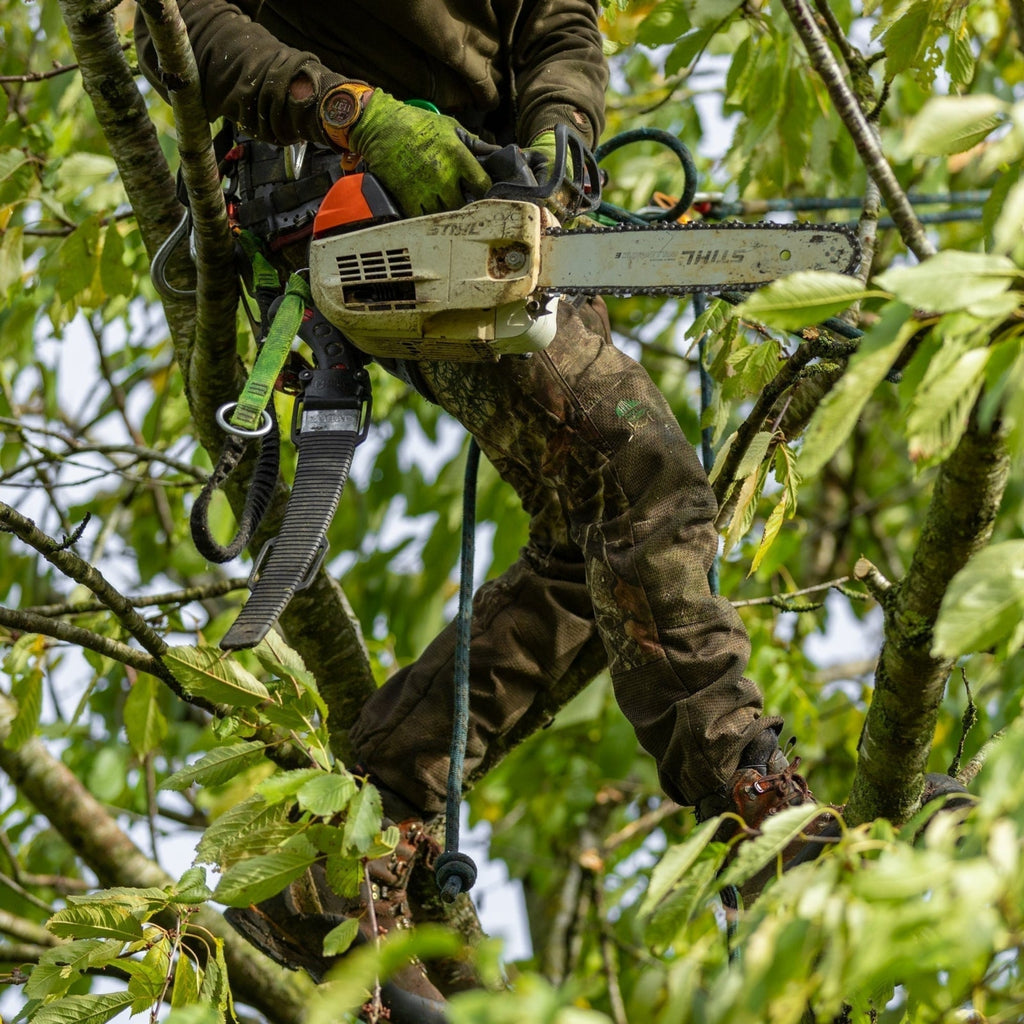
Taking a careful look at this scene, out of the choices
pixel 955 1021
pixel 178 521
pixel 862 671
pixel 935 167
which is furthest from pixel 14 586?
pixel 955 1021

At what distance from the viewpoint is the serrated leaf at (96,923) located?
1.80m

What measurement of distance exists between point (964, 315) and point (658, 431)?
96 cm

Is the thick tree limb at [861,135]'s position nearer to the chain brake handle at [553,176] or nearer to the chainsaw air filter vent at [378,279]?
the chain brake handle at [553,176]

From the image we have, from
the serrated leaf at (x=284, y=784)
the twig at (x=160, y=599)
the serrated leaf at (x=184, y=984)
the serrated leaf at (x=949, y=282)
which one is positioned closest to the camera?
the serrated leaf at (x=949, y=282)

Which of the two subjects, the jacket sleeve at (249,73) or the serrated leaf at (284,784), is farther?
the jacket sleeve at (249,73)

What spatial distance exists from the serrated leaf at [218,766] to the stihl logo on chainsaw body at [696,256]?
0.82 meters

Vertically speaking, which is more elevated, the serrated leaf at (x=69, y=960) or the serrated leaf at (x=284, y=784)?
the serrated leaf at (x=284, y=784)

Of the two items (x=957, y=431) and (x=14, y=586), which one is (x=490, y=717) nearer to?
(x=957, y=431)

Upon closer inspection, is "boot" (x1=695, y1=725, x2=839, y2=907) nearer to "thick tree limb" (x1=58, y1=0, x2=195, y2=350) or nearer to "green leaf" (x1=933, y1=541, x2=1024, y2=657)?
"green leaf" (x1=933, y1=541, x2=1024, y2=657)

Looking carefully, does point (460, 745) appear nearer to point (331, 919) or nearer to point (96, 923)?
point (331, 919)

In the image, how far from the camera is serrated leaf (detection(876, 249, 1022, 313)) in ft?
3.61

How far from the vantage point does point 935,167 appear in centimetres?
471

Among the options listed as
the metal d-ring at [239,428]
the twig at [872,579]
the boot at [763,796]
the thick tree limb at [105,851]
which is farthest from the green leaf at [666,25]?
the thick tree limb at [105,851]

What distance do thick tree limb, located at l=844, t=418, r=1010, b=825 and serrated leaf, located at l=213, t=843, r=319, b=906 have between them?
0.72 meters
